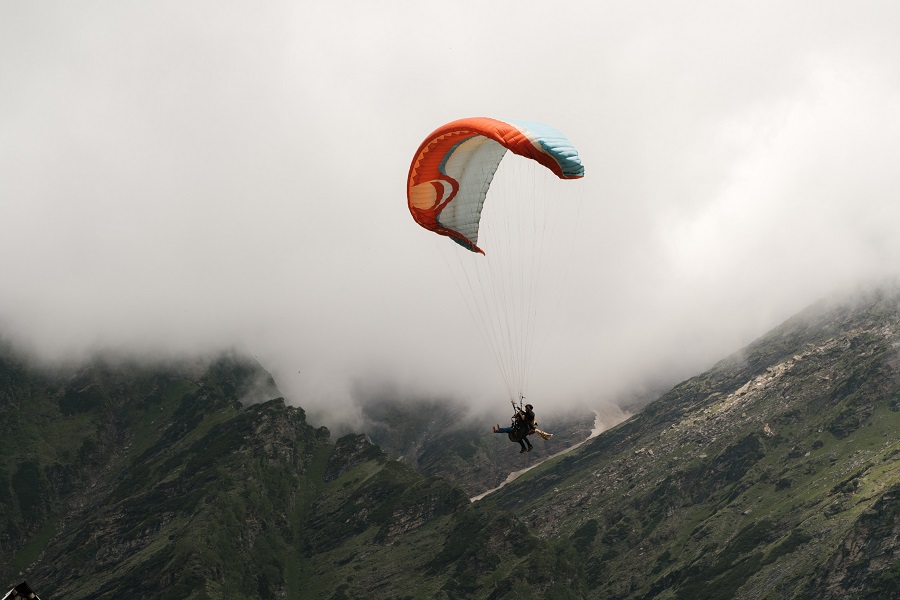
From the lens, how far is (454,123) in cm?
6856

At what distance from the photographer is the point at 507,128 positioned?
211 feet

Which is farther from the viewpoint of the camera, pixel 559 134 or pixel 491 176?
pixel 491 176

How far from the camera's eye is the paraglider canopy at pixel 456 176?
6862 cm

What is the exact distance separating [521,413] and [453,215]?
1844 cm

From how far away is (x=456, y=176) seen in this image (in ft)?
243

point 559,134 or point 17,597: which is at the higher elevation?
point 559,134

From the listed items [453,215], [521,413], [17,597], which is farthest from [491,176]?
[17,597]

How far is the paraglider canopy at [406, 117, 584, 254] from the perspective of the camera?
225 ft

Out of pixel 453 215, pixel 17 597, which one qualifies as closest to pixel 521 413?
pixel 453 215

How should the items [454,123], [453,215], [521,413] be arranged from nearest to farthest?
[521,413] < [454,123] < [453,215]

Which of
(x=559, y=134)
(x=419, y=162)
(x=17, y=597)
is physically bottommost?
(x=17, y=597)

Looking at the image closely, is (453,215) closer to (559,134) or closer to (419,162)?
(419,162)

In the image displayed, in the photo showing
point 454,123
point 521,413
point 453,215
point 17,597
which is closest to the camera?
point 17,597

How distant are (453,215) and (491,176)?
4250 millimetres
